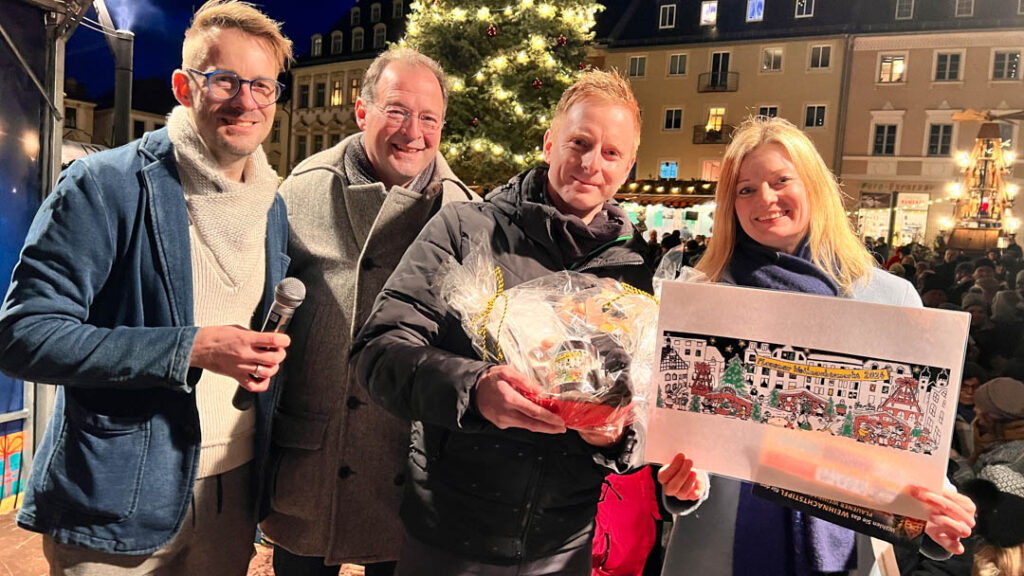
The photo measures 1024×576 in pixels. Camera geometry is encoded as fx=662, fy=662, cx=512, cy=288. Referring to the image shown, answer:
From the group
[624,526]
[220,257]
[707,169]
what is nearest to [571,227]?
[220,257]

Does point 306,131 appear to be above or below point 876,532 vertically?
above

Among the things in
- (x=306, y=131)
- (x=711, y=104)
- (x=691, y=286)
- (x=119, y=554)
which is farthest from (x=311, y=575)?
(x=711, y=104)

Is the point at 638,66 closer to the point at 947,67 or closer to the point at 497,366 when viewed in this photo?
the point at 947,67

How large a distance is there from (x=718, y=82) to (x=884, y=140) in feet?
15.7

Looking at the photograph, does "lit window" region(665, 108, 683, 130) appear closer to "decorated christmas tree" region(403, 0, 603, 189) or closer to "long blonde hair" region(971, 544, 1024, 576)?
"decorated christmas tree" region(403, 0, 603, 189)

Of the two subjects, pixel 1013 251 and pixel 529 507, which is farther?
pixel 1013 251

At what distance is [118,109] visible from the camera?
15.3 feet

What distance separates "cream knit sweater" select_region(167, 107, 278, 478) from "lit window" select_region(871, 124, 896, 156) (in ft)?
64.3

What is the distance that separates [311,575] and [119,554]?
0.58 metres

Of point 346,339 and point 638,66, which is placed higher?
point 638,66

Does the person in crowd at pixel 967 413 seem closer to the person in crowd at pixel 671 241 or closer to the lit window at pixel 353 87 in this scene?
the person in crowd at pixel 671 241

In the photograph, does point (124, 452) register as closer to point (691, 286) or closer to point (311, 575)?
point (311, 575)

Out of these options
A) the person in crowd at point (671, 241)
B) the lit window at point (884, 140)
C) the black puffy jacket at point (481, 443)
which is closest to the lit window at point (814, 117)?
the lit window at point (884, 140)

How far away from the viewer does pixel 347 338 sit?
1821 millimetres
